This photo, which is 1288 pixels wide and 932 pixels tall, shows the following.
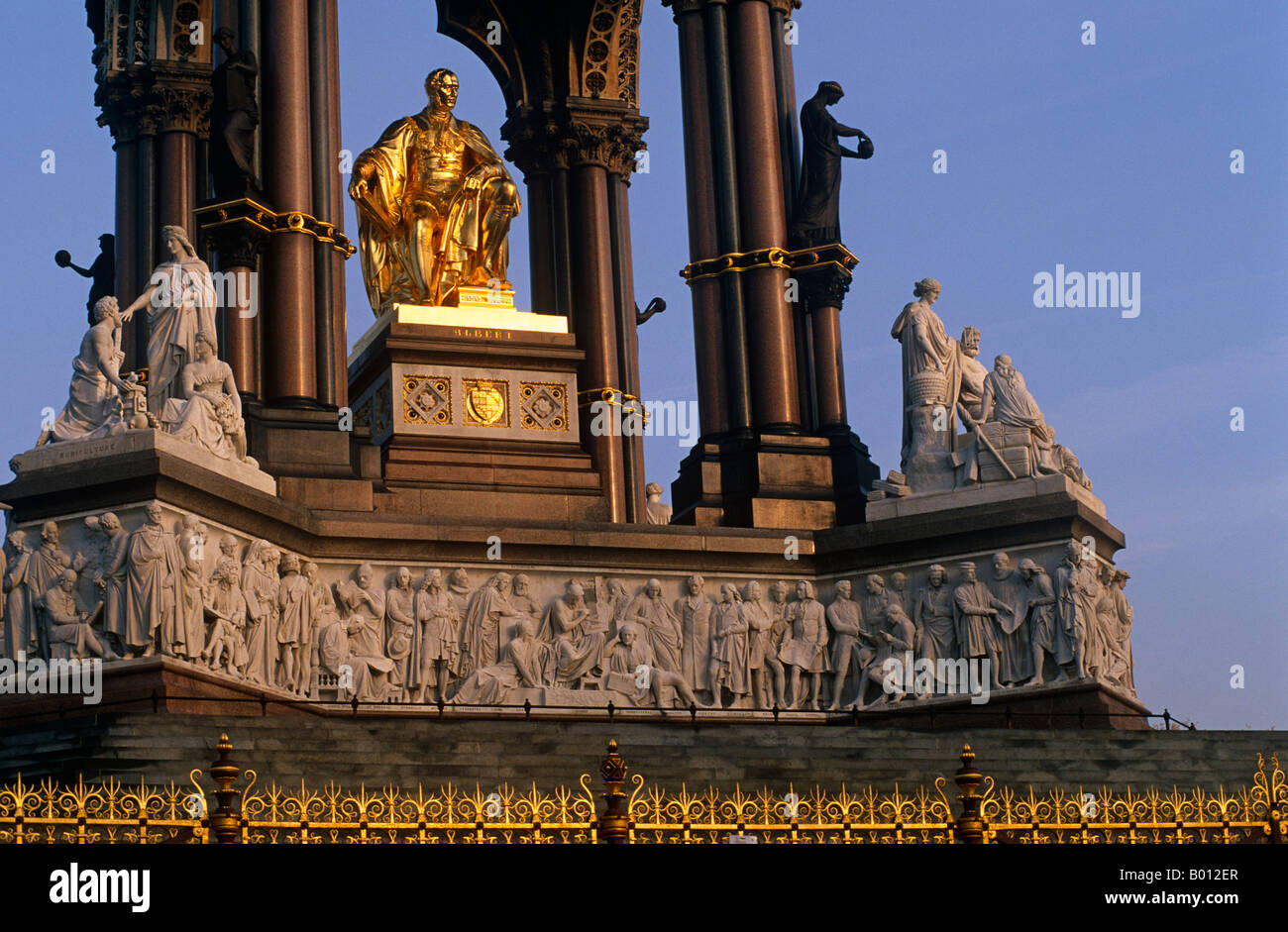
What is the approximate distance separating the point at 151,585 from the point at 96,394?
Answer: 3.01 m

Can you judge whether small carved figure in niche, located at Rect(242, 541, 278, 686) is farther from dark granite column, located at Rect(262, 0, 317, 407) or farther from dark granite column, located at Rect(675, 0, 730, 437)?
dark granite column, located at Rect(675, 0, 730, 437)

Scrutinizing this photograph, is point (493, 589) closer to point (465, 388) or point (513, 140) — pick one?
point (465, 388)

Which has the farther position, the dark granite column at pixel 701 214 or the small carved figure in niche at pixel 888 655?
the dark granite column at pixel 701 214

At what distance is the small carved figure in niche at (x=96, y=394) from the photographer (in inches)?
1099

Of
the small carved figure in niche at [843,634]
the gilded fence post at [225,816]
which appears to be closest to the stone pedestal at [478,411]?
the small carved figure in niche at [843,634]

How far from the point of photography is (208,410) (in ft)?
94.6

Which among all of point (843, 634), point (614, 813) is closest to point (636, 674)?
point (843, 634)

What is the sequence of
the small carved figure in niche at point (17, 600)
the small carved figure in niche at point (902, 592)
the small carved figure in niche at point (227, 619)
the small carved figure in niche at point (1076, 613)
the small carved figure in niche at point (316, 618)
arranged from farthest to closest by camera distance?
the small carved figure in niche at point (902, 592), the small carved figure in niche at point (1076, 613), the small carved figure in niche at point (316, 618), the small carved figure in niche at point (227, 619), the small carved figure in niche at point (17, 600)

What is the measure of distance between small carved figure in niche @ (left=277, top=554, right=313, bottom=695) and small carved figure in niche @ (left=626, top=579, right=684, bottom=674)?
4.50 metres

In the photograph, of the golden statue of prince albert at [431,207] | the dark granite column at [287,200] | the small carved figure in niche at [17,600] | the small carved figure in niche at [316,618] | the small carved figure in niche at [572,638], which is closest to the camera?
the small carved figure in niche at [17,600]

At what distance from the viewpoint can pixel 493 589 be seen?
Answer: 30.9m

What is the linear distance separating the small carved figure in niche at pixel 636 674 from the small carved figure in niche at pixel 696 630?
0.33 metres

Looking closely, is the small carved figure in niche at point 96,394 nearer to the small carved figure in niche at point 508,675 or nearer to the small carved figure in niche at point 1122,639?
the small carved figure in niche at point 508,675

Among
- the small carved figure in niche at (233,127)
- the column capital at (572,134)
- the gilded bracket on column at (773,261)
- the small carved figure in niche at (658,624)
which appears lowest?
the small carved figure in niche at (658,624)
